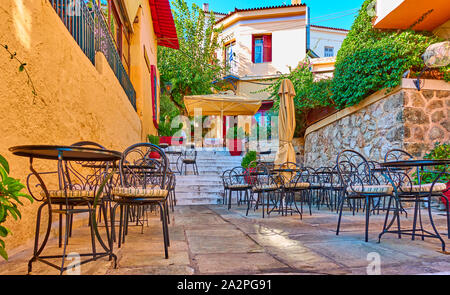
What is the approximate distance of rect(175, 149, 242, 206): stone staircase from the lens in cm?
651

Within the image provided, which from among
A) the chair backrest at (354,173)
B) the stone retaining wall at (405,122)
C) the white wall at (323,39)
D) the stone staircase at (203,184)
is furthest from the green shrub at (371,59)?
the white wall at (323,39)

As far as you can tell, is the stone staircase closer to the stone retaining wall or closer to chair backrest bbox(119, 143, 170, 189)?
chair backrest bbox(119, 143, 170, 189)

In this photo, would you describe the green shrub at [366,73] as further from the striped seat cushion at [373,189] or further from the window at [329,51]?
the window at [329,51]

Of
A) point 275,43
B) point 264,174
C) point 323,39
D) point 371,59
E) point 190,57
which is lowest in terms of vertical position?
point 264,174

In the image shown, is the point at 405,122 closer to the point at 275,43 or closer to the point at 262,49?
the point at 275,43

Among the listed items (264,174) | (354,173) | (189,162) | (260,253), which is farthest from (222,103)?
(260,253)

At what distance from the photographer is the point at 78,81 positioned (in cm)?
337

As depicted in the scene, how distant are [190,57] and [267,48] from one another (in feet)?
12.9

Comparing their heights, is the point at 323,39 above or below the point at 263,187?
above

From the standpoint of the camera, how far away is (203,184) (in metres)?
7.26

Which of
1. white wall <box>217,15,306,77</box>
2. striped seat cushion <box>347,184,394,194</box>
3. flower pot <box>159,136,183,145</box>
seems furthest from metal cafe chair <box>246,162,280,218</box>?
white wall <box>217,15,306,77</box>

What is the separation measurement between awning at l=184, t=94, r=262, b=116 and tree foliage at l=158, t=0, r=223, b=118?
178 inches

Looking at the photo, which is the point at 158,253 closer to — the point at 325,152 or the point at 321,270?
the point at 321,270
